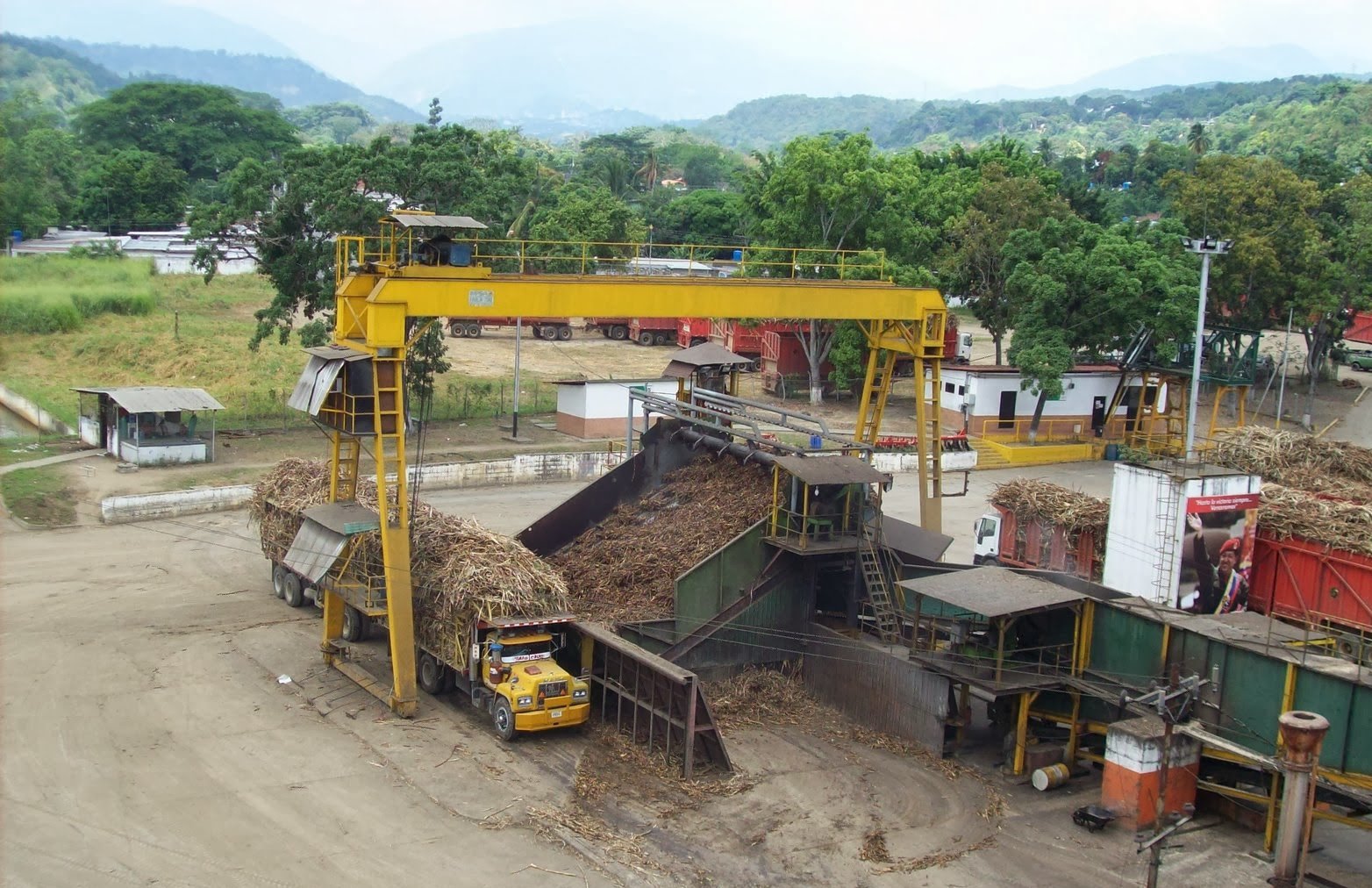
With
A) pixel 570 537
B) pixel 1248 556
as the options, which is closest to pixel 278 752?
pixel 570 537

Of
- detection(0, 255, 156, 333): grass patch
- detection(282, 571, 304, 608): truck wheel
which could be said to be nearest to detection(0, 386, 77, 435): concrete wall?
detection(0, 255, 156, 333): grass patch

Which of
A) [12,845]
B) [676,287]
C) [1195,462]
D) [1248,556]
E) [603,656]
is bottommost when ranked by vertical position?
[12,845]

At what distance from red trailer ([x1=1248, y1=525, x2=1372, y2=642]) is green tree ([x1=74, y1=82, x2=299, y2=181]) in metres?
93.9

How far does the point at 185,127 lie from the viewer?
104375 millimetres

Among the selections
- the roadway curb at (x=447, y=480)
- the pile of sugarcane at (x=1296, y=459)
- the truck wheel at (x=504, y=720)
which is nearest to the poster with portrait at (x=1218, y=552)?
the pile of sugarcane at (x=1296, y=459)

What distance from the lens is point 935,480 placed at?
23938 millimetres

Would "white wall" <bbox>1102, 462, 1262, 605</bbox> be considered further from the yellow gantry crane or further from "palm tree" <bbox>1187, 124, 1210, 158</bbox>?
"palm tree" <bbox>1187, 124, 1210, 158</bbox>

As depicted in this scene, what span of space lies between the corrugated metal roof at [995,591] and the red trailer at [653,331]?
134 feet

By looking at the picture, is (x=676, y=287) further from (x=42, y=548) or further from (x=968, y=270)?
(x=968, y=270)

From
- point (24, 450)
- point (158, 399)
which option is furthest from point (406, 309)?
point (24, 450)

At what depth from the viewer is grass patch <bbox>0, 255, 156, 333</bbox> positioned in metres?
48.1

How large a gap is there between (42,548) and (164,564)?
2866mm

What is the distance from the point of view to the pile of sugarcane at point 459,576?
60.0 feet

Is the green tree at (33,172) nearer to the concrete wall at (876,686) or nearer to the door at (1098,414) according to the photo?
the door at (1098,414)
